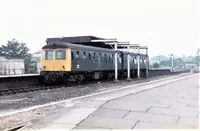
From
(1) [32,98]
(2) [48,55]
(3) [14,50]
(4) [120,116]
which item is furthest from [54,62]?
(3) [14,50]

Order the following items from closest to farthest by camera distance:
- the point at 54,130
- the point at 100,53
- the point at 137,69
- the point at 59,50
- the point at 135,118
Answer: the point at 54,130 → the point at 135,118 → the point at 59,50 → the point at 100,53 → the point at 137,69

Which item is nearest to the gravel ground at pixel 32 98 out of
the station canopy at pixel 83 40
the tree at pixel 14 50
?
the station canopy at pixel 83 40

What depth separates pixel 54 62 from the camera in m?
26.6

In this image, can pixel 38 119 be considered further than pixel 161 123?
Yes

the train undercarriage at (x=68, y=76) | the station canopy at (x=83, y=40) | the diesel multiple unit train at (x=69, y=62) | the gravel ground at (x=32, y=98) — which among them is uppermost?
the station canopy at (x=83, y=40)

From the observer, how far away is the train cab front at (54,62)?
25828 mm

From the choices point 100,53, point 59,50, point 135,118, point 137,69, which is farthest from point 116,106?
point 137,69

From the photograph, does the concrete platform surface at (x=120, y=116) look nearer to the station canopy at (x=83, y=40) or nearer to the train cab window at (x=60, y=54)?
the train cab window at (x=60, y=54)

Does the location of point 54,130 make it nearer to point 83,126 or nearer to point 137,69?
point 83,126

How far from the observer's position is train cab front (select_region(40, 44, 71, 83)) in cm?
2583

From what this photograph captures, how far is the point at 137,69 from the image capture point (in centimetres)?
4375

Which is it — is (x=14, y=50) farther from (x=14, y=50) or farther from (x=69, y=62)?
(x=69, y=62)

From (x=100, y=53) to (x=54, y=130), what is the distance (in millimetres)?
23592

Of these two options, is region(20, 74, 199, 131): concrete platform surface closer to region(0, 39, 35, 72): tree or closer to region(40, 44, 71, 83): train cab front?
region(40, 44, 71, 83): train cab front
